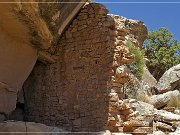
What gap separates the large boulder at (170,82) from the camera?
1362cm

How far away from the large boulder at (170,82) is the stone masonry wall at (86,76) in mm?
5977

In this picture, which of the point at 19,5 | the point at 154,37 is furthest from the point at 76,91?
the point at 154,37

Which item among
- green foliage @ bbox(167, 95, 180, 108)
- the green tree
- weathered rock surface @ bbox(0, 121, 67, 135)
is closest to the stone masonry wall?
weathered rock surface @ bbox(0, 121, 67, 135)

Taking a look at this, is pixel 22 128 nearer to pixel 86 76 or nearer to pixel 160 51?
pixel 86 76

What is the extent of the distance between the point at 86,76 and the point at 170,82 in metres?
6.68

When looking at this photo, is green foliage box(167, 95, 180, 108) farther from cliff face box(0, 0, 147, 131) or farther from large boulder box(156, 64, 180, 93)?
cliff face box(0, 0, 147, 131)

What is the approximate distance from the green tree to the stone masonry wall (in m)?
11.6

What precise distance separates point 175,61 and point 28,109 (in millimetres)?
11925

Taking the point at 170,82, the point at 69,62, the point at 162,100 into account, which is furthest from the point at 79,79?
the point at 170,82

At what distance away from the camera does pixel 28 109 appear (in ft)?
29.6

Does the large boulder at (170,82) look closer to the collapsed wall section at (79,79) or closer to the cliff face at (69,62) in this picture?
the cliff face at (69,62)

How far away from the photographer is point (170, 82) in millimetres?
13766

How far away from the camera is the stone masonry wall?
7570 millimetres

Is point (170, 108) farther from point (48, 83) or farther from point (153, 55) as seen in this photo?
point (153, 55)
